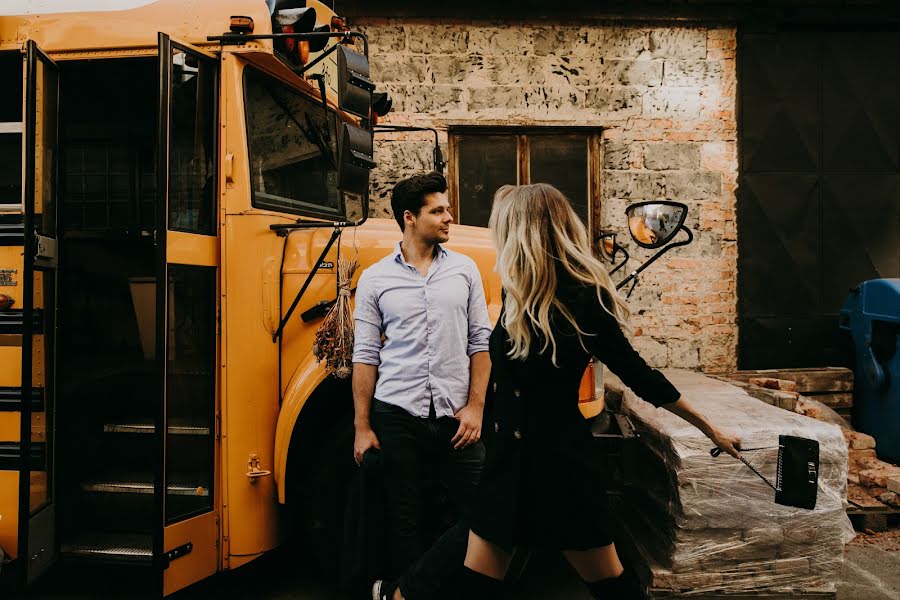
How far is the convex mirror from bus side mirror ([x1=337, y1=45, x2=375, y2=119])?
159cm

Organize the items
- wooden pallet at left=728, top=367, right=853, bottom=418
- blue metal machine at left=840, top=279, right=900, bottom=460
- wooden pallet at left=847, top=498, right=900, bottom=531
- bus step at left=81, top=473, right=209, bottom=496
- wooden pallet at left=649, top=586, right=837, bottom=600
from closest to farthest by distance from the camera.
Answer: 1. wooden pallet at left=649, top=586, right=837, bottom=600
2. bus step at left=81, top=473, right=209, bottom=496
3. wooden pallet at left=847, top=498, right=900, bottom=531
4. blue metal machine at left=840, top=279, right=900, bottom=460
5. wooden pallet at left=728, top=367, right=853, bottom=418

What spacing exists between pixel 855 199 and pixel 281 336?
236 inches

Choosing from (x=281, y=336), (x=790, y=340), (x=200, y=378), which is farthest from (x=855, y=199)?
(x=200, y=378)

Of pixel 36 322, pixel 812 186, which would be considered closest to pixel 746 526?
pixel 36 322

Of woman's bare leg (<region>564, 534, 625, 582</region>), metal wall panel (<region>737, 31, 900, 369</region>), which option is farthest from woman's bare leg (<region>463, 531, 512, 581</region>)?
metal wall panel (<region>737, 31, 900, 369</region>)

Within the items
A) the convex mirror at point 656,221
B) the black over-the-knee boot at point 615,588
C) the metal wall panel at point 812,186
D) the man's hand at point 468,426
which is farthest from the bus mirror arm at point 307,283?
the metal wall panel at point 812,186

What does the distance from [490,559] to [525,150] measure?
16.1 ft

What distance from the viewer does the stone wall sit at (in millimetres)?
6262

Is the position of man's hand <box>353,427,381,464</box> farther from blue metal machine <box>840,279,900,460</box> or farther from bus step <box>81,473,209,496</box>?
blue metal machine <box>840,279,900,460</box>

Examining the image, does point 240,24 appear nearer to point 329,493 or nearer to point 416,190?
point 416,190

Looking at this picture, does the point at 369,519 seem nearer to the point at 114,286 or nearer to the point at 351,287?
the point at 351,287

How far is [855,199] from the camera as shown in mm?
6438

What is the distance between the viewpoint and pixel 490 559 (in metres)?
2.07

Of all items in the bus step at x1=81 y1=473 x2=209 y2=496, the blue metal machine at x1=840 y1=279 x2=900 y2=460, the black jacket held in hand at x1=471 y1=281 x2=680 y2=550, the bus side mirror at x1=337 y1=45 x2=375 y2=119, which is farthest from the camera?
the blue metal machine at x1=840 y1=279 x2=900 y2=460
